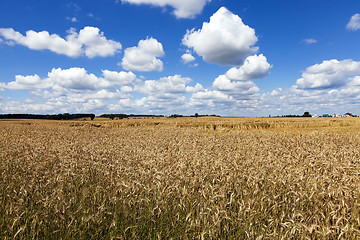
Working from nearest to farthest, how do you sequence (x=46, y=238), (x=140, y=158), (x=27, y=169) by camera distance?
1. (x=46, y=238)
2. (x=27, y=169)
3. (x=140, y=158)

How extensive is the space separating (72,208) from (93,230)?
869mm

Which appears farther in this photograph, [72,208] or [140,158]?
[140,158]

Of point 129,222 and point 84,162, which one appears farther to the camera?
point 84,162

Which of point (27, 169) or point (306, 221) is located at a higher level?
point (27, 169)

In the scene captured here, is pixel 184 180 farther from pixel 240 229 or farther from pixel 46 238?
pixel 46 238

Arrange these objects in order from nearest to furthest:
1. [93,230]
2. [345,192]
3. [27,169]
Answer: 1. [93,230]
2. [345,192]
3. [27,169]

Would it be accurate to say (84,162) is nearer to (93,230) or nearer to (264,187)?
(93,230)

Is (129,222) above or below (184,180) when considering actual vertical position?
below

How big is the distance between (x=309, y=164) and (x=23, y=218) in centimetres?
776

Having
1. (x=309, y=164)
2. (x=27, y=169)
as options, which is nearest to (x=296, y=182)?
(x=309, y=164)

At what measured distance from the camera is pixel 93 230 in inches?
132

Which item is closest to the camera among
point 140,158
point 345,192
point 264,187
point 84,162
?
point 345,192

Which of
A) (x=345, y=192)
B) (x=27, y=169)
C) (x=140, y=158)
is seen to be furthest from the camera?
(x=140, y=158)

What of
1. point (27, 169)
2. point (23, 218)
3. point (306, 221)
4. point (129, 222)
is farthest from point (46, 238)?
point (306, 221)
